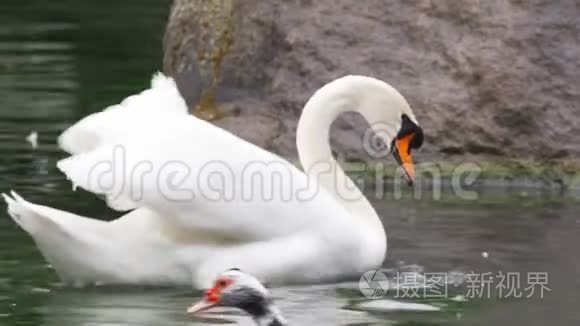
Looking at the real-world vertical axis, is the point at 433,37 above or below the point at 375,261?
above

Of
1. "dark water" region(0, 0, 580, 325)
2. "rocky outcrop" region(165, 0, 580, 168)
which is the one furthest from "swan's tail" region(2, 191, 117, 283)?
"rocky outcrop" region(165, 0, 580, 168)

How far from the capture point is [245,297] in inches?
315

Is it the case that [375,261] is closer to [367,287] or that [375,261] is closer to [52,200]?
[367,287]

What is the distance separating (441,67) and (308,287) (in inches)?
120

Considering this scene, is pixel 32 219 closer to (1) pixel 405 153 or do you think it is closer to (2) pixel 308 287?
(2) pixel 308 287

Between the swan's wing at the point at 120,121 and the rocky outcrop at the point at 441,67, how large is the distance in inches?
92.2

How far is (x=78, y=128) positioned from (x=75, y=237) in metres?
0.64

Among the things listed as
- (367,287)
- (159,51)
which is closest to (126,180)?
(367,287)

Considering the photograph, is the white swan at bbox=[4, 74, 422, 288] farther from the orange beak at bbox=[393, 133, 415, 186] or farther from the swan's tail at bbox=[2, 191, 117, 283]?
the orange beak at bbox=[393, 133, 415, 186]

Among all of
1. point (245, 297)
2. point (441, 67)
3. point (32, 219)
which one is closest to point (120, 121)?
point (32, 219)

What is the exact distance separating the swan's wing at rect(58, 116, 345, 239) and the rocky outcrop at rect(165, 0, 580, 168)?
270 cm

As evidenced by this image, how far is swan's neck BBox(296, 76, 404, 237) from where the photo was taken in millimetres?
10031

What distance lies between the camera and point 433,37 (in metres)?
12.2

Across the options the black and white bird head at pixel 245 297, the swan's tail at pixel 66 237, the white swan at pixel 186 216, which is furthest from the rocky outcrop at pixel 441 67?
the black and white bird head at pixel 245 297
